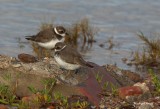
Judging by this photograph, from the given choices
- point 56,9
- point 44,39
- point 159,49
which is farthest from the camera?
point 56,9

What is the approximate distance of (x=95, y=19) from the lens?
1697cm

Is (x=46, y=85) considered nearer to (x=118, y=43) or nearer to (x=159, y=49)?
(x=159, y=49)

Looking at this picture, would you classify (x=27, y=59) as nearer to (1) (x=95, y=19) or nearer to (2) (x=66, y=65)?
(2) (x=66, y=65)

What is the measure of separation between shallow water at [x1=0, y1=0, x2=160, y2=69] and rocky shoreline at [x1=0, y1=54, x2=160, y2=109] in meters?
4.10

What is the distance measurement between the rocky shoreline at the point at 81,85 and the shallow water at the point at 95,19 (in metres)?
4.10

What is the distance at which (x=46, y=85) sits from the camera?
9000 mm

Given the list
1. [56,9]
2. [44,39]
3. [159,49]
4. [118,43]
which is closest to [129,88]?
[44,39]

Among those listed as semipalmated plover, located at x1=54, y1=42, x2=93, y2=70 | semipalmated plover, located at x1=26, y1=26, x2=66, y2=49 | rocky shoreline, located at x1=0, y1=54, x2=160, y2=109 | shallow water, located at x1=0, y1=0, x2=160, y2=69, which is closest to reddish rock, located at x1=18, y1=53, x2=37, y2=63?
rocky shoreline, located at x1=0, y1=54, x2=160, y2=109

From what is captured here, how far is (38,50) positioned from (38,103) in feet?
17.8

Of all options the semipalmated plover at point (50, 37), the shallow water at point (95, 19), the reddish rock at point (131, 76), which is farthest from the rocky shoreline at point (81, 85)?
the shallow water at point (95, 19)

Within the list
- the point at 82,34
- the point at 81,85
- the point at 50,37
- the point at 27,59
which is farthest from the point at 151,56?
the point at 81,85

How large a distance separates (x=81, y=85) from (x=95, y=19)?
7.52 m

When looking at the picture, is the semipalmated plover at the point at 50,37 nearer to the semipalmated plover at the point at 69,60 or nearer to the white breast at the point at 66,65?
the semipalmated plover at the point at 69,60

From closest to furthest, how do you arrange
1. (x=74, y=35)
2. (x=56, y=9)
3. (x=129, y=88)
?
(x=129, y=88) < (x=74, y=35) < (x=56, y=9)
